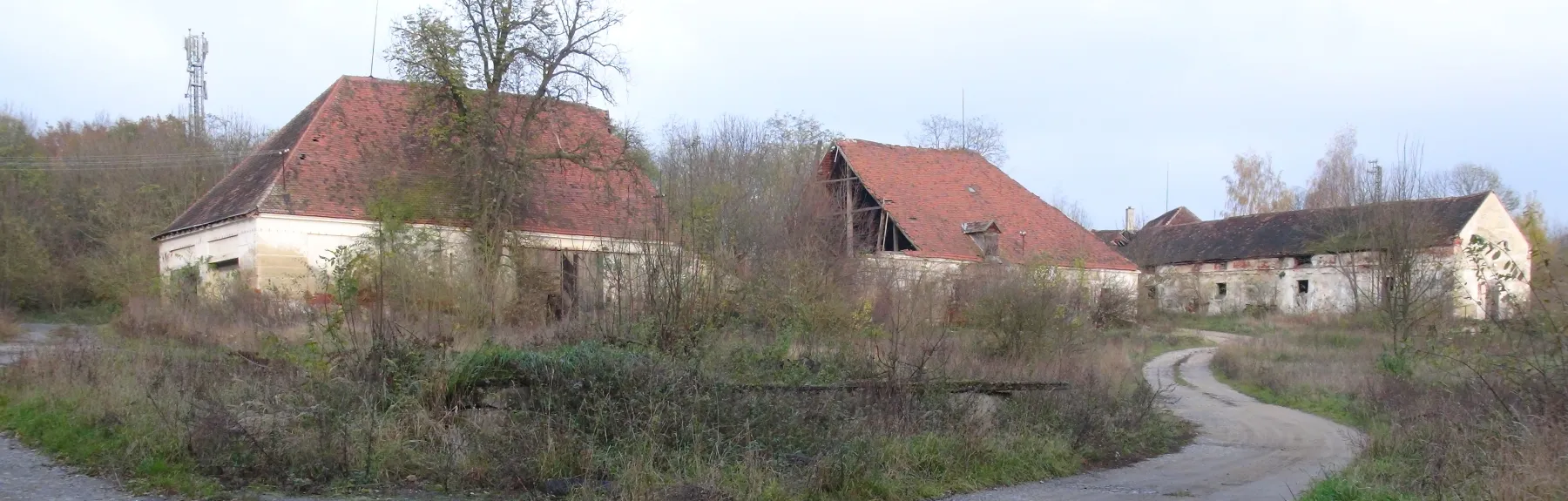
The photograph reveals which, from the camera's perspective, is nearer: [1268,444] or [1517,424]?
[1517,424]

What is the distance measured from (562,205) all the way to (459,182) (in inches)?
149

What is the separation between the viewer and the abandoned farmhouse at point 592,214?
24203 millimetres

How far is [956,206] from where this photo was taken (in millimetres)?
35969

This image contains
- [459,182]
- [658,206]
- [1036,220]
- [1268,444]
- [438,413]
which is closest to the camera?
[438,413]

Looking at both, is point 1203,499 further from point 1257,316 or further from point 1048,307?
point 1257,316

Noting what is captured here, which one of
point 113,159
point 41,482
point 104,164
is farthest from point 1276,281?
point 104,164

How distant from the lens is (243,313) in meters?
20.7

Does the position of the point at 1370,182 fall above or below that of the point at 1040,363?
above

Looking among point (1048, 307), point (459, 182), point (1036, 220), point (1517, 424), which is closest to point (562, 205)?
point (459, 182)

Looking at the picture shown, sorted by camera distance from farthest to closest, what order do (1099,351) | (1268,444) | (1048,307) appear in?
(1099,351)
(1048,307)
(1268,444)

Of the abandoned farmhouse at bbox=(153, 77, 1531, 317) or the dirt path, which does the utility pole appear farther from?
the dirt path

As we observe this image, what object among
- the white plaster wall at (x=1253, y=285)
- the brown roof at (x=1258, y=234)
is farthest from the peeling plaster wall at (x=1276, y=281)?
the brown roof at (x=1258, y=234)

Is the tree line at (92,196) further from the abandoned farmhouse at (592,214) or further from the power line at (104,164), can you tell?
the abandoned farmhouse at (592,214)

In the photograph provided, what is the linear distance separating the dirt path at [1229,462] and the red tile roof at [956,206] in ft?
42.5
